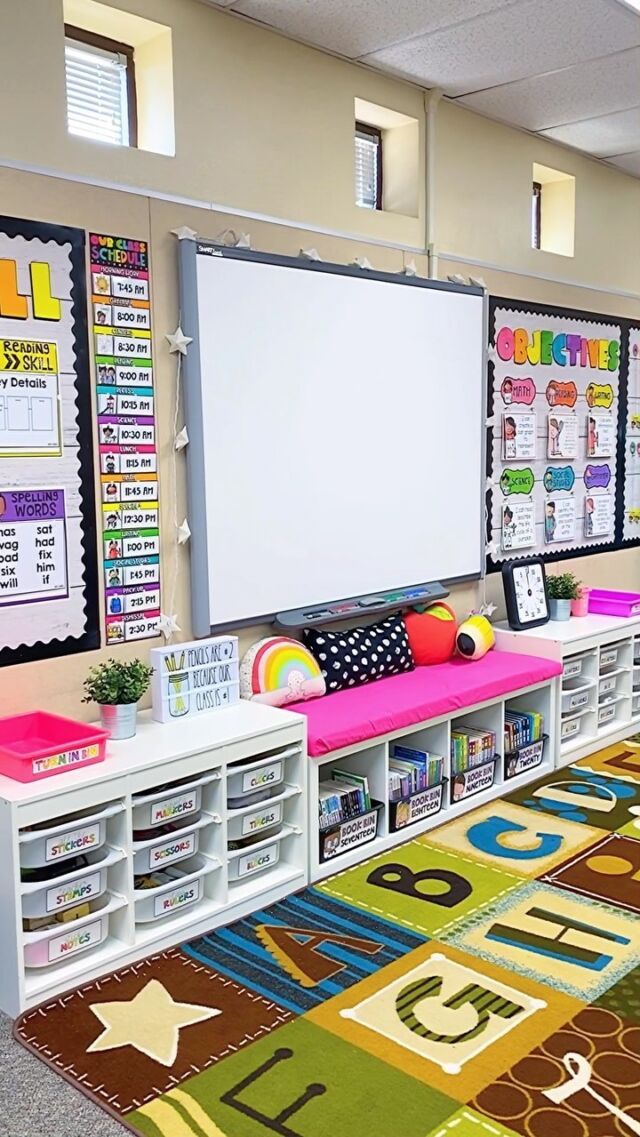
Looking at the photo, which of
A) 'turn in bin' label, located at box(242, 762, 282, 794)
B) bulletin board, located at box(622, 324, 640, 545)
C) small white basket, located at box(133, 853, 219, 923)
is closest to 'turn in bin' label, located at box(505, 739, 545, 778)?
'turn in bin' label, located at box(242, 762, 282, 794)

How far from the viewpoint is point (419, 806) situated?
3566 mm

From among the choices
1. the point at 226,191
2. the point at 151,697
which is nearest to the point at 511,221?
the point at 226,191

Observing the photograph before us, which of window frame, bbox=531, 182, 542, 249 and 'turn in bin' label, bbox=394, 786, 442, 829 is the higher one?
window frame, bbox=531, 182, 542, 249

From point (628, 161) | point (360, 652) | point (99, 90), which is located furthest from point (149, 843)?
point (628, 161)

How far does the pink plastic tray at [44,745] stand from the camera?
2.53m

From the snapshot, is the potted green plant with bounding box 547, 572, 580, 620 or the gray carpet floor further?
the potted green plant with bounding box 547, 572, 580, 620

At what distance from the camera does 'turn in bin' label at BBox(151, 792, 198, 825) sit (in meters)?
2.76

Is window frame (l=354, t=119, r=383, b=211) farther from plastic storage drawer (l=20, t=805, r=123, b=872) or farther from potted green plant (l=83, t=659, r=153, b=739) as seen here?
plastic storage drawer (l=20, t=805, r=123, b=872)

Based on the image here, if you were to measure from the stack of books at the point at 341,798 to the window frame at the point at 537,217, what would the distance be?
2849mm

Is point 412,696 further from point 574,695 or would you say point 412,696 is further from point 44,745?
point 44,745

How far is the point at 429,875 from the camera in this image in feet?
10.6

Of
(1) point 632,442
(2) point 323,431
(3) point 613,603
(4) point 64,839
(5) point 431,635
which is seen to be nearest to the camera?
(4) point 64,839

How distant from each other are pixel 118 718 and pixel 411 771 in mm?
1137

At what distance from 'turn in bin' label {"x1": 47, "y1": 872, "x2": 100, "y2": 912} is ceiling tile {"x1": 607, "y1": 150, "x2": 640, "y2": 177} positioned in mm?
4168
